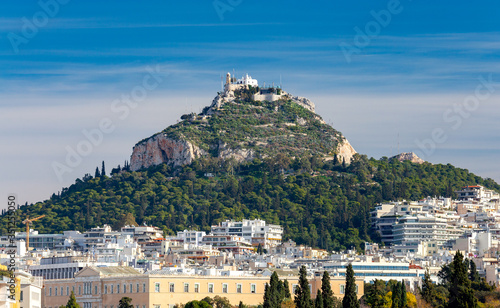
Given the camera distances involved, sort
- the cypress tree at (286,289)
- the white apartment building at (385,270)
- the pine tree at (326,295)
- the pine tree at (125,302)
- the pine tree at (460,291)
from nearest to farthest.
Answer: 1. the pine tree at (460,291)
2. the pine tree at (326,295)
3. the pine tree at (125,302)
4. the cypress tree at (286,289)
5. the white apartment building at (385,270)

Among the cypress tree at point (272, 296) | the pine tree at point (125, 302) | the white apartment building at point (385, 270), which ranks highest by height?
the white apartment building at point (385, 270)

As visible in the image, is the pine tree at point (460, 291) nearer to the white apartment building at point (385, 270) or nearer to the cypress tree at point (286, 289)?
the cypress tree at point (286, 289)

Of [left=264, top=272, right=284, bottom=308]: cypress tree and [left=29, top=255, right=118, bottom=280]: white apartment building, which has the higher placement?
[left=29, top=255, right=118, bottom=280]: white apartment building

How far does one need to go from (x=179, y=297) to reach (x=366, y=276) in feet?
119

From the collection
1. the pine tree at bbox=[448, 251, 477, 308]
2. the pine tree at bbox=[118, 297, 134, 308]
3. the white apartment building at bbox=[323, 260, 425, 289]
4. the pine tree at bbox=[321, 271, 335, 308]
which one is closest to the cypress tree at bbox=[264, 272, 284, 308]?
the pine tree at bbox=[321, 271, 335, 308]

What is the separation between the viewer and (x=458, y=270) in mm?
92688

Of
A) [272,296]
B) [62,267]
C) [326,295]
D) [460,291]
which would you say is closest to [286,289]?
[326,295]

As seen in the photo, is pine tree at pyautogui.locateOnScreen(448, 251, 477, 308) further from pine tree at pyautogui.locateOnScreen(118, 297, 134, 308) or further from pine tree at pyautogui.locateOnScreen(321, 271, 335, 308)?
pine tree at pyautogui.locateOnScreen(118, 297, 134, 308)

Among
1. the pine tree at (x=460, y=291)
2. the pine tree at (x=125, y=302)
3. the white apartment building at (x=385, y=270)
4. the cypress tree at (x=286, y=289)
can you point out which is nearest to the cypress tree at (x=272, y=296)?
the cypress tree at (x=286, y=289)

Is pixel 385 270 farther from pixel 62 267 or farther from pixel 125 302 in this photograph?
pixel 125 302

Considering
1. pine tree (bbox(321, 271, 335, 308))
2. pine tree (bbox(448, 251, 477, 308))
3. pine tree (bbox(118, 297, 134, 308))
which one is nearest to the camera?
pine tree (bbox(448, 251, 477, 308))

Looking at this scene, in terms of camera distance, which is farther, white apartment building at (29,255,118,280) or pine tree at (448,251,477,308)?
white apartment building at (29,255,118,280)

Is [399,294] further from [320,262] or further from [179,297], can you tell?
[320,262]

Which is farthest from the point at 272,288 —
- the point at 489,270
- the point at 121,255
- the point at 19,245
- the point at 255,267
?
the point at 19,245
